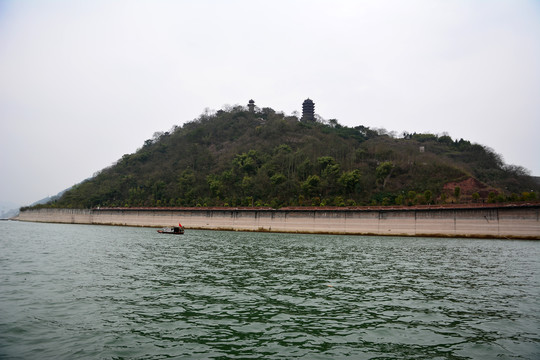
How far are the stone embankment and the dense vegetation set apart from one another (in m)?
7.56

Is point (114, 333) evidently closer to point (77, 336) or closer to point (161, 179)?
point (77, 336)

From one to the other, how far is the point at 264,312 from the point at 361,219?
63098mm

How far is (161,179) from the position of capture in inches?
5330

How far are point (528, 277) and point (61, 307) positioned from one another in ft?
85.2

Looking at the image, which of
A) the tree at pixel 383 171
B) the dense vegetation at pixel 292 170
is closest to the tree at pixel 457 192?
the dense vegetation at pixel 292 170

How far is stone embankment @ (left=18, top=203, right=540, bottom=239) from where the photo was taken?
59.2 meters

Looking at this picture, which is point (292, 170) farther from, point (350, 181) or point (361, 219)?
point (361, 219)

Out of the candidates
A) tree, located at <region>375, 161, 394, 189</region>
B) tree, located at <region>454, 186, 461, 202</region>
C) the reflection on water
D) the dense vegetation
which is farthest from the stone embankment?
the reflection on water

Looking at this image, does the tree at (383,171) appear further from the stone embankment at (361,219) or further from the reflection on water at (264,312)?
the reflection on water at (264,312)

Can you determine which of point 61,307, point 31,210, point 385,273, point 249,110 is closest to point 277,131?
point 249,110

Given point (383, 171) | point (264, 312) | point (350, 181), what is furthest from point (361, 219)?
point (264, 312)

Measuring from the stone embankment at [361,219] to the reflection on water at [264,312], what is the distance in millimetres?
39216

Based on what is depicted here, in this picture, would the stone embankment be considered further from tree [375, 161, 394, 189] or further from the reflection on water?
the reflection on water

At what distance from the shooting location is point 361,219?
74000mm
